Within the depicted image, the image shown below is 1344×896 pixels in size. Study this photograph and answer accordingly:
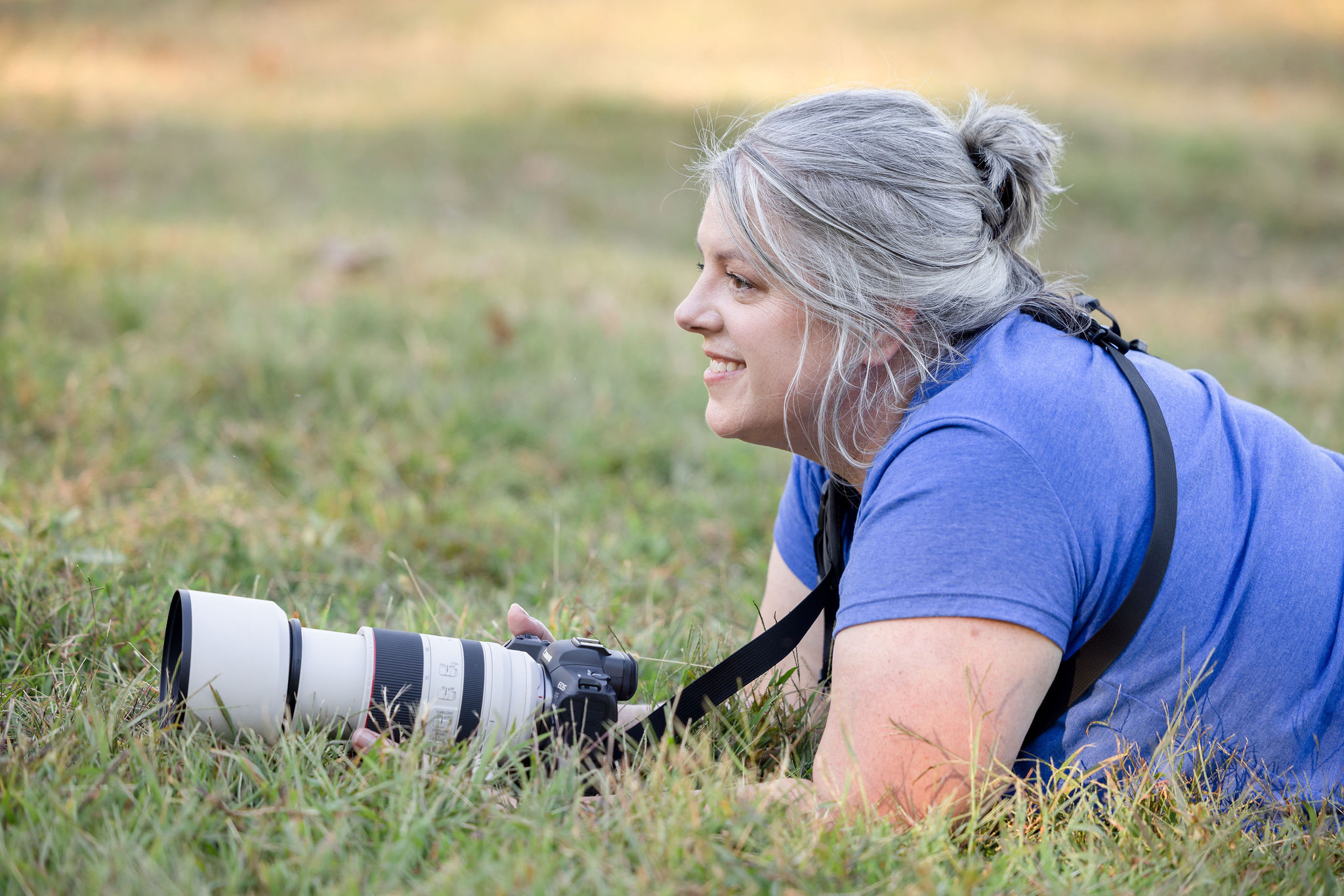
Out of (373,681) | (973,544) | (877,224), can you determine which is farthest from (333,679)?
(877,224)

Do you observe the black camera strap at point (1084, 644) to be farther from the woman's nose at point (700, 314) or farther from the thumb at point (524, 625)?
the woman's nose at point (700, 314)

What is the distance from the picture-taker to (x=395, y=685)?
1.91 meters

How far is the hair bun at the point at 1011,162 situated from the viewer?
2107 millimetres

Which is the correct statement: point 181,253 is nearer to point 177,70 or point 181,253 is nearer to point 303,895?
point 303,895

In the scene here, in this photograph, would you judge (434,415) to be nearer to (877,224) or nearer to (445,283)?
(445,283)

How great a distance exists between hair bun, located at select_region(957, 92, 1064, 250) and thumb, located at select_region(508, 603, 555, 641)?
1234 millimetres

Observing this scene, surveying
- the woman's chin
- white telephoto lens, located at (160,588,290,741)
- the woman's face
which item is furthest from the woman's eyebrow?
white telephoto lens, located at (160,588,290,741)

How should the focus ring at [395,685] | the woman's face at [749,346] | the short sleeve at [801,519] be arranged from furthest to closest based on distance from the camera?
the short sleeve at [801,519] → the woman's face at [749,346] → the focus ring at [395,685]

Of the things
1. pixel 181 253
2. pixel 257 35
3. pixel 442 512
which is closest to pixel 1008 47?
pixel 257 35

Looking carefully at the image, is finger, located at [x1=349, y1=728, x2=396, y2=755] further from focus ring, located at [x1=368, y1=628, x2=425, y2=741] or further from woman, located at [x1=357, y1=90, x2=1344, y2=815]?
woman, located at [x1=357, y1=90, x2=1344, y2=815]

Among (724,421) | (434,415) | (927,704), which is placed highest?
(724,421)

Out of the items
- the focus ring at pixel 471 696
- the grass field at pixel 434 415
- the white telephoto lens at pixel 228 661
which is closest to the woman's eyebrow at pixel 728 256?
the grass field at pixel 434 415

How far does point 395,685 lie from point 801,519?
1051 mm

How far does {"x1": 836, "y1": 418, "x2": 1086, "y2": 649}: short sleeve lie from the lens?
1692 mm
